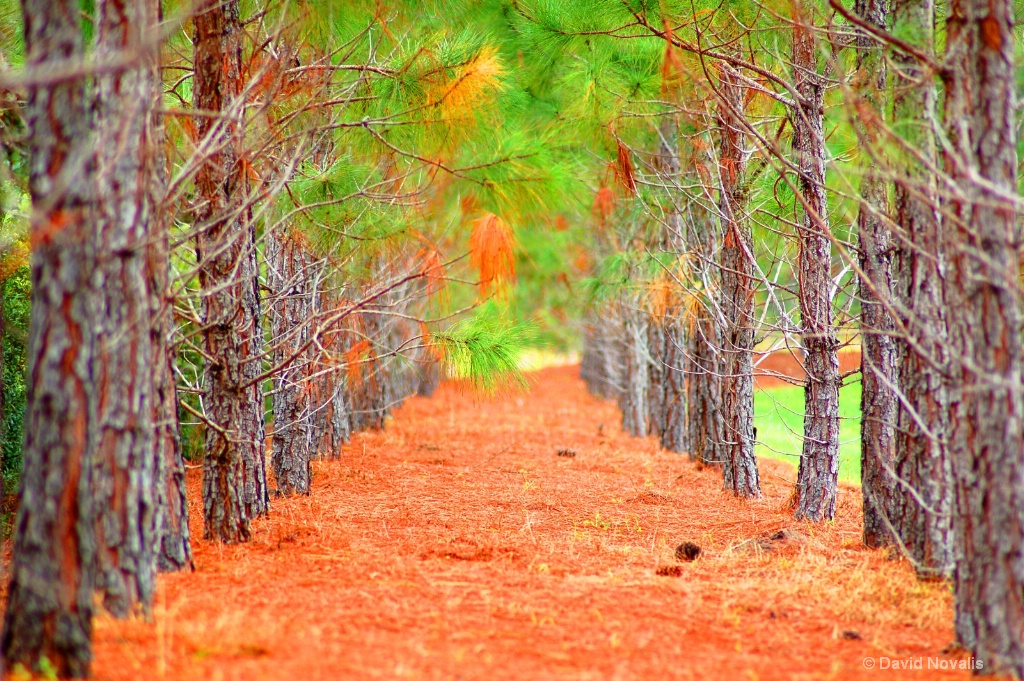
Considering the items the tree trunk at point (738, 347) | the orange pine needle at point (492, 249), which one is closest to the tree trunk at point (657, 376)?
the tree trunk at point (738, 347)

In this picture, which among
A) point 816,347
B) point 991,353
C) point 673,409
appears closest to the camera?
point 991,353

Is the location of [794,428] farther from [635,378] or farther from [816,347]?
[816,347]

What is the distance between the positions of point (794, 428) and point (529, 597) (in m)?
16.4

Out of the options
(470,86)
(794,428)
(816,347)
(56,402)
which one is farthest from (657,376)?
(56,402)

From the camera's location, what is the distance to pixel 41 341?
2.99 m

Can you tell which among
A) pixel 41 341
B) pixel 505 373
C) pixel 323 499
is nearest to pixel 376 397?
pixel 323 499

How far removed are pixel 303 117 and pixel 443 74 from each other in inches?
50.8

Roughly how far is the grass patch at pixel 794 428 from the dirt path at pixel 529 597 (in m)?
4.66

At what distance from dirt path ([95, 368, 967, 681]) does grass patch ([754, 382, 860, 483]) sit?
4.66 metres

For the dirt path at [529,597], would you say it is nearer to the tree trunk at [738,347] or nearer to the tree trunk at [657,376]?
the tree trunk at [738,347]

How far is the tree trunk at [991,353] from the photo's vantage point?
332 cm

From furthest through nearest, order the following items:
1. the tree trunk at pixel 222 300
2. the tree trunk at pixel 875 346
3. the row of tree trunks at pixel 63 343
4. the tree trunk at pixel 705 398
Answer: the tree trunk at pixel 705 398
the tree trunk at pixel 222 300
the tree trunk at pixel 875 346
the row of tree trunks at pixel 63 343

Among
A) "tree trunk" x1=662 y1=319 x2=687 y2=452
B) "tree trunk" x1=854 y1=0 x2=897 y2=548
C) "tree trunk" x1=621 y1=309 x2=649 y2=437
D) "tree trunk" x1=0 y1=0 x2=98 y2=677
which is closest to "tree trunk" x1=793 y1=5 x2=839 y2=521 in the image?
"tree trunk" x1=854 y1=0 x2=897 y2=548

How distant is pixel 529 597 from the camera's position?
435cm
